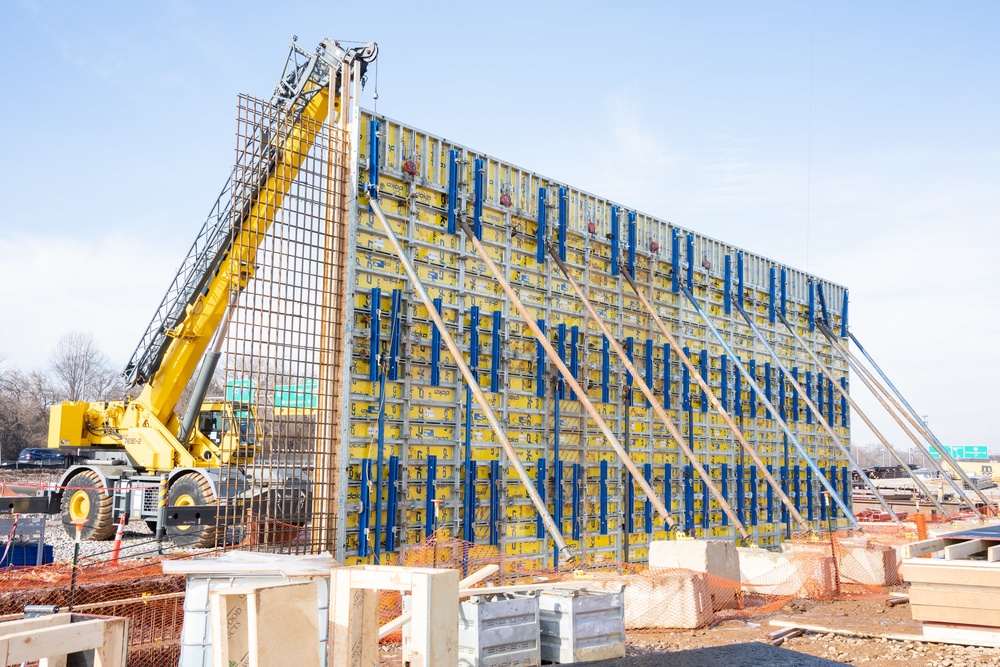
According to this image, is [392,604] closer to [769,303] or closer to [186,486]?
[186,486]

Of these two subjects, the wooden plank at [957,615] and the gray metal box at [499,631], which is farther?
the wooden plank at [957,615]

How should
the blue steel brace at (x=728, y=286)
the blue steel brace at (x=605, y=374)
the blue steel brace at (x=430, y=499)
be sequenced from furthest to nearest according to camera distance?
the blue steel brace at (x=728, y=286) → the blue steel brace at (x=605, y=374) → the blue steel brace at (x=430, y=499)

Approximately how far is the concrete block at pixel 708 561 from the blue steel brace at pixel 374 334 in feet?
15.9

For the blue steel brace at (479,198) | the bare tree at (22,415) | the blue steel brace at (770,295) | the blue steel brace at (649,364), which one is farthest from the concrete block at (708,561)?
the bare tree at (22,415)

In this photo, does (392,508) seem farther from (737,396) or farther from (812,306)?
(812,306)

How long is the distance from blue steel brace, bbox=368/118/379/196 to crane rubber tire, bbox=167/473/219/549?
717 cm

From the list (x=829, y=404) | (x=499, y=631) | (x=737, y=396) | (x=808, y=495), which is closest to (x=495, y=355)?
(x=499, y=631)

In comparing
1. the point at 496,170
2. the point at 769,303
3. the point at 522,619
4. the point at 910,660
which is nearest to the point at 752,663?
the point at 522,619

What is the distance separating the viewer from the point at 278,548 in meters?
11.5

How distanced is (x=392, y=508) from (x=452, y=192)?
531cm

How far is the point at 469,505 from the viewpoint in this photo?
1384cm

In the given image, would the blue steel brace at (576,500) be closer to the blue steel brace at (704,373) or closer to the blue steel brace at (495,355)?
the blue steel brace at (495,355)

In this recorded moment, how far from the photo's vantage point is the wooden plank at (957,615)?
933 centimetres

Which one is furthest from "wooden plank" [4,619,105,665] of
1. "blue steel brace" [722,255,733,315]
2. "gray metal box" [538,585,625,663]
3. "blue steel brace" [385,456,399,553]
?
"blue steel brace" [722,255,733,315]
